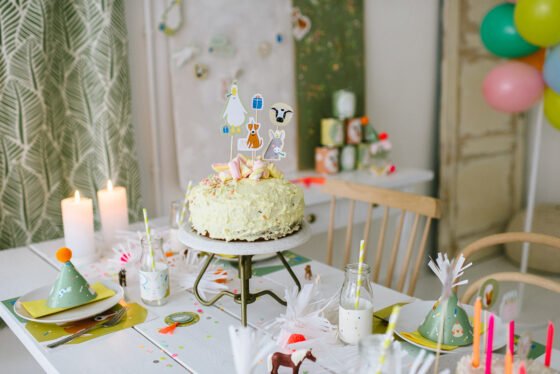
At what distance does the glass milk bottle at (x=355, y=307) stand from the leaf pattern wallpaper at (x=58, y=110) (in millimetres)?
1259

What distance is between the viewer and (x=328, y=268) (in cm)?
154

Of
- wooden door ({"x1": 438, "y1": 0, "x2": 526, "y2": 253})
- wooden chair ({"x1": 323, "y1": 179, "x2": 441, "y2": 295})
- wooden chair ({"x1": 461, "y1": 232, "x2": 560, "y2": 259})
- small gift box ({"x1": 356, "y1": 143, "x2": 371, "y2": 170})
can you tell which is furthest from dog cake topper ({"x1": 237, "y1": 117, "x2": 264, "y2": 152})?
wooden door ({"x1": 438, "y1": 0, "x2": 526, "y2": 253})

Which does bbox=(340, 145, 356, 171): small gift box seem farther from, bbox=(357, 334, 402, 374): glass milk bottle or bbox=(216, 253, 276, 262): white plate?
bbox=(357, 334, 402, 374): glass milk bottle

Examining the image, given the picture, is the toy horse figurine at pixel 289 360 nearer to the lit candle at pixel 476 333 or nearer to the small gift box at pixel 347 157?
the lit candle at pixel 476 333

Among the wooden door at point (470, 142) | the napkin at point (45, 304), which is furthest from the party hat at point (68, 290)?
the wooden door at point (470, 142)

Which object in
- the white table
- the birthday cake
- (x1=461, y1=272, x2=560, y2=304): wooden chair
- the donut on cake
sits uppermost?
the donut on cake

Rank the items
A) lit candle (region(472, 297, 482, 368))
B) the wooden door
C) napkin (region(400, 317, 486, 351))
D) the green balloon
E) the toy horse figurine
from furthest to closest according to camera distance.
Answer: the wooden door
the green balloon
napkin (region(400, 317, 486, 351))
the toy horse figurine
lit candle (region(472, 297, 482, 368))

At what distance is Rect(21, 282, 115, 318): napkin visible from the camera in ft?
3.85

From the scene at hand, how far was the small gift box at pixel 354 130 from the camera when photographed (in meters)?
2.65

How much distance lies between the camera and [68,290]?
1203 mm

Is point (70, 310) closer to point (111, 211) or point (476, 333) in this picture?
point (111, 211)

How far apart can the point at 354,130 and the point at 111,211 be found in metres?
1.36

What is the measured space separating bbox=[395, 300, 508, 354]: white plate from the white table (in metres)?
0.08

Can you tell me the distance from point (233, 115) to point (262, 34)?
1.33 metres
